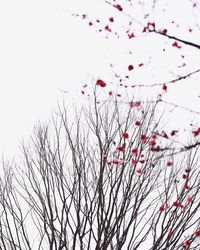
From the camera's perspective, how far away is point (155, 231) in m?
5.51

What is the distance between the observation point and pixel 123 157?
5777mm

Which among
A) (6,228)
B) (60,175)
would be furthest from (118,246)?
(6,228)

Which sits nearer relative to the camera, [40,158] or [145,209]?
[145,209]

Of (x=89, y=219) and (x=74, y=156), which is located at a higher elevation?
(x=74, y=156)

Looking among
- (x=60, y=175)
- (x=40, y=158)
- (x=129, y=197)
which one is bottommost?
(x=129, y=197)

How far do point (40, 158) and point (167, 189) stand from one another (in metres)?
2.70

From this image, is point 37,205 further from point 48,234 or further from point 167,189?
point 167,189

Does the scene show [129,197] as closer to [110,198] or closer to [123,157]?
[110,198]

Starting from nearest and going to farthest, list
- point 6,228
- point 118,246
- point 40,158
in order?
1. point 118,246
2. point 6,228
3. point 40,158

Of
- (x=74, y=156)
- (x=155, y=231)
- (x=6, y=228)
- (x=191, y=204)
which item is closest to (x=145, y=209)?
(x=155, y=231)

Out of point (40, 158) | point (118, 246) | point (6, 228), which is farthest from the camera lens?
point (40, 158)

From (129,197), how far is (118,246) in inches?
35.0

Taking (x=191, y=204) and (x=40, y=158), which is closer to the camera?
(x=191, y=204)

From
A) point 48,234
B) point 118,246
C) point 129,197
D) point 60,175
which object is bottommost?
point 118,246
